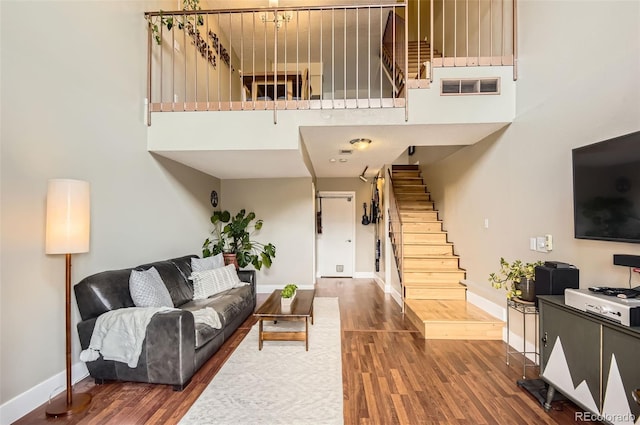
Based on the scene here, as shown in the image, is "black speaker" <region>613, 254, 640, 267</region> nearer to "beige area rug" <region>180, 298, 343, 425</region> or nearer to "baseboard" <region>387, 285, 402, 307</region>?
"beige area rug" <region>180, 298, 343, 425</region>

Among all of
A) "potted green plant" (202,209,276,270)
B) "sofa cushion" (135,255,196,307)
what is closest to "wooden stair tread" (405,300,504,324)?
"potted green plant" (202,209,276,270)

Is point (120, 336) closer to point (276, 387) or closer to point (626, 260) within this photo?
point (276, 387)

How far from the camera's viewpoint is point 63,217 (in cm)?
205

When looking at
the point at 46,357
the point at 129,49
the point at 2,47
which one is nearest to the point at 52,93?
the point at 2,47

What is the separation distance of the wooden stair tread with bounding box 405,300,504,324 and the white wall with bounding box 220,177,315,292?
224 centimetres

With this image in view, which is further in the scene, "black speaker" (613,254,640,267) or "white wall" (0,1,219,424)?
"white wall" (0,1,219,424)

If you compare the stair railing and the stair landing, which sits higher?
the stair railing

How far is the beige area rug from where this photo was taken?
204 cm

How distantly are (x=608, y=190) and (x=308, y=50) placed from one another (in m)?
3.92

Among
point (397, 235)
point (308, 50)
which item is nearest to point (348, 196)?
point (397, 235)

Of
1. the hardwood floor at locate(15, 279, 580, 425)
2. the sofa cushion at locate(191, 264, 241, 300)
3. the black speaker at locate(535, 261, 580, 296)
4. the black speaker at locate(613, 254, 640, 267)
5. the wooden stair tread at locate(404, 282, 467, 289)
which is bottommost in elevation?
the hardwood floor at locate(15, 279, 580, 425)

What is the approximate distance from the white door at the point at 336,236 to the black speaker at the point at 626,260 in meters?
5.25

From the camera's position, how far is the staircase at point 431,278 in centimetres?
345

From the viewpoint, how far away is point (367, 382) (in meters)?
2.48
